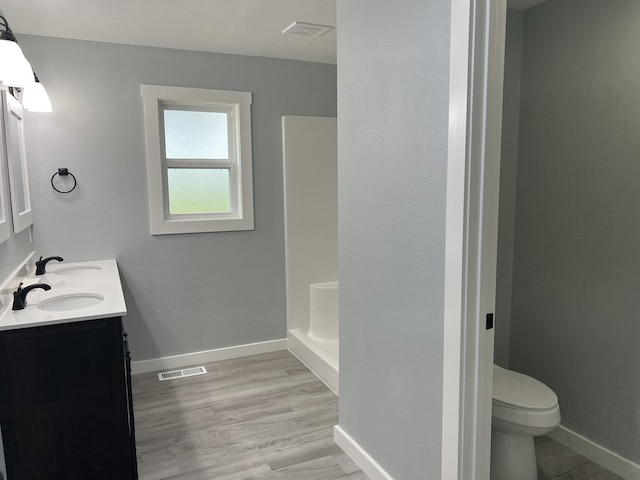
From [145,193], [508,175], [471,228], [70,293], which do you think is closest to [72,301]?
[70,293]

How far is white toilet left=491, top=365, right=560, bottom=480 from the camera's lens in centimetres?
194

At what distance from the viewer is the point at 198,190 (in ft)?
12.0

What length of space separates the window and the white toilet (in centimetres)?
229

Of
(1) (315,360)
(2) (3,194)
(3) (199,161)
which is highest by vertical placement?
(3) (199,161)

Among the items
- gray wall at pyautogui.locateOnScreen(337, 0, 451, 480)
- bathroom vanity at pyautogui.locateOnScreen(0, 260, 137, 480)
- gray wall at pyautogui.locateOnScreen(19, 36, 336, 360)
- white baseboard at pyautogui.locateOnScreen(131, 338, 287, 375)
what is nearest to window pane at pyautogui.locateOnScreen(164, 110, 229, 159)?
gray wall at pyautogui.locateOnScreen(19, 36, 336, 360)

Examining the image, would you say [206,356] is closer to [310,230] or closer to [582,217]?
[310,230]

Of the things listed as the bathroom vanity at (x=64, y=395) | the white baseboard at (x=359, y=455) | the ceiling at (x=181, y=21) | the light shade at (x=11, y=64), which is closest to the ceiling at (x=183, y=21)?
the ceiling at (x=181, y=21)

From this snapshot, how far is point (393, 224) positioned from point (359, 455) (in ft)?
3.88

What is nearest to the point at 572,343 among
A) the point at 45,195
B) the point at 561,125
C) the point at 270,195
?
the point at 561,125

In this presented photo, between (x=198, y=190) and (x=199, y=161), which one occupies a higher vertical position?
(x=199, y=161)

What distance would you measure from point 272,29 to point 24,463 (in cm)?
260

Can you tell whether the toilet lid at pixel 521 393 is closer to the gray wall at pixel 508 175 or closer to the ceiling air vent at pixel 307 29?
the gray wall at pixel 508 175

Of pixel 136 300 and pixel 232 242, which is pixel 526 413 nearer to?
pixel 232 242

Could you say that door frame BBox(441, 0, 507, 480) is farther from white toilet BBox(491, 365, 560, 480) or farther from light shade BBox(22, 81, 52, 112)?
light shade BBox(22, 81, 52, 112)
